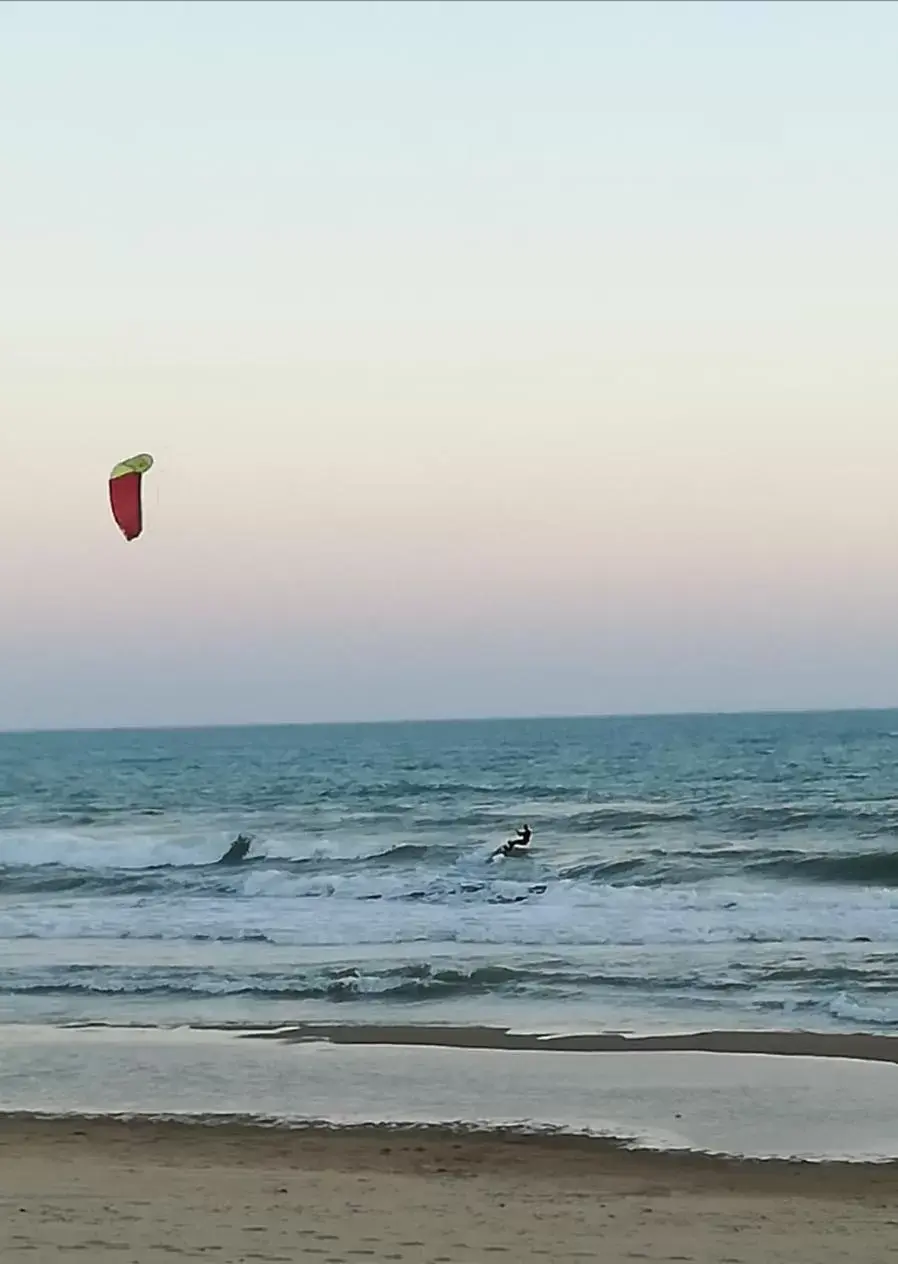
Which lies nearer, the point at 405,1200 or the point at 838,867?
the point at 405,1200

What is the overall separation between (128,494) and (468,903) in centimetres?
1173

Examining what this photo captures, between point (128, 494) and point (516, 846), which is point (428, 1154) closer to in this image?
point (128, 494)

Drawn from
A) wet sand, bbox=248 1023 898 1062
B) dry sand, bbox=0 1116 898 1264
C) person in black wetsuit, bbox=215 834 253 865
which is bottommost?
person in black wetsuit, bbox=215 834 253 865

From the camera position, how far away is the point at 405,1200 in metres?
8.24

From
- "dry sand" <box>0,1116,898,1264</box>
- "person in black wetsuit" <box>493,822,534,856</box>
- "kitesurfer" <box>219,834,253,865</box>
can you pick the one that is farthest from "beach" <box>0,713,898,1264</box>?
"kitesurfer" <box>219,834,253,865</box>

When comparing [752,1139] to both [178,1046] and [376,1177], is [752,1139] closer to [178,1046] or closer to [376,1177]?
[376,1177]

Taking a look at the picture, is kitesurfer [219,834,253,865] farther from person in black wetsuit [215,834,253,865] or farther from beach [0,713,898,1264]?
beach [0,713,898,1264]

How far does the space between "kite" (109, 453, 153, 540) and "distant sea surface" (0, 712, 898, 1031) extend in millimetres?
4457

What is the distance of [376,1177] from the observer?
8.74 metres

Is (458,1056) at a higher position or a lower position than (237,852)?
higher

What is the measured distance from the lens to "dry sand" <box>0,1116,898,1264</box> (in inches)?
287

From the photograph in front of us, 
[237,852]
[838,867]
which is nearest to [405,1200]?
[838,867]

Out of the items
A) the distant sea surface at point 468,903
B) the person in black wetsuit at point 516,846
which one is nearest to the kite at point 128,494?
the distant sea surface at point 468,903

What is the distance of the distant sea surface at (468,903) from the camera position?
1415 centimetres
